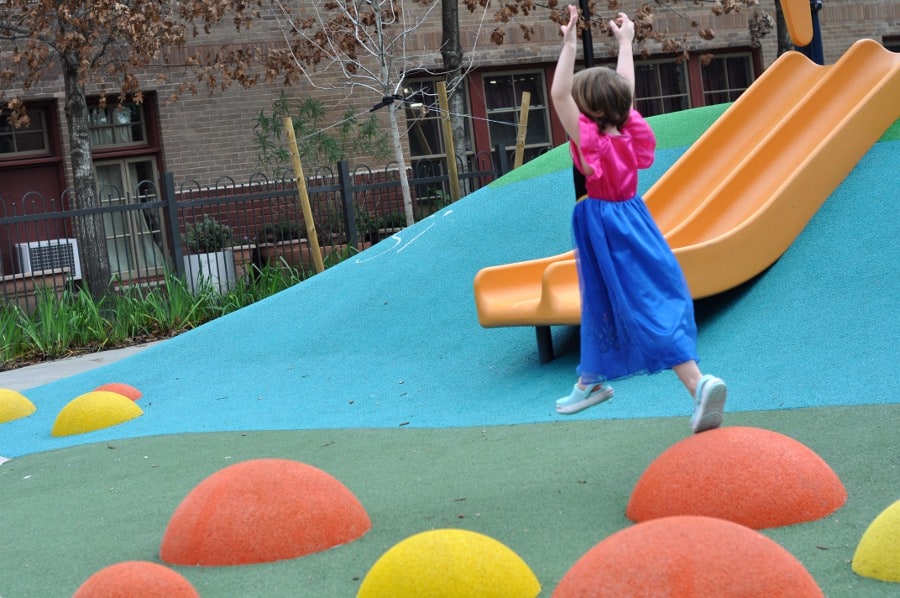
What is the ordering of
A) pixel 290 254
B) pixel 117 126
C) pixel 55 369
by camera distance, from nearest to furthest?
pixel 55 369
pixel 290 254
pixel 117 126

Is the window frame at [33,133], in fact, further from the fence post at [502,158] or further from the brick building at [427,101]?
the fence post at [502,158]

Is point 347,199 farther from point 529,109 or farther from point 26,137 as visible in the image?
point 529,109

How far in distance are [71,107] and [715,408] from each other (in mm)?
12823

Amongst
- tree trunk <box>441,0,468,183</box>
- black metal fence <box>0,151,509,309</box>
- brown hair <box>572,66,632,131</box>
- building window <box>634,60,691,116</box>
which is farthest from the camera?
building window <box>634,60,691,116</box>

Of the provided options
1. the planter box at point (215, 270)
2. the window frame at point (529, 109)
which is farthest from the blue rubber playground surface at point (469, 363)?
the window frame at point (529, 109)

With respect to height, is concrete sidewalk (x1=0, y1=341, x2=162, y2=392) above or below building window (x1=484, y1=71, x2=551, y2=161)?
below

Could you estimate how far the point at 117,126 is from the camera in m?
18.8

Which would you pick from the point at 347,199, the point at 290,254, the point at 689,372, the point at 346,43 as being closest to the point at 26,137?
the point at 290,254

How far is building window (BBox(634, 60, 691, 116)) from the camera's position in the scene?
73.6 ft

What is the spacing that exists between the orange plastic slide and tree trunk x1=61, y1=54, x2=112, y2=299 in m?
7.91

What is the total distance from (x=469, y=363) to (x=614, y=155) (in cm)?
371

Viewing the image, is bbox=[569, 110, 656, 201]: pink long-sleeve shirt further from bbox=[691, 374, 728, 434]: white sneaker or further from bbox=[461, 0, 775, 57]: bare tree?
bbox=[461, 0, 775, 57]: bare tree

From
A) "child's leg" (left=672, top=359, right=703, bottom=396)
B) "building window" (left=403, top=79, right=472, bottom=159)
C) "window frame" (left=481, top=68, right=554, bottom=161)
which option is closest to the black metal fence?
"building window" (left=403, top=79, right=472, bottom=159)

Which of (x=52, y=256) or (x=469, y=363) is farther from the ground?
(x=52, y=256)
